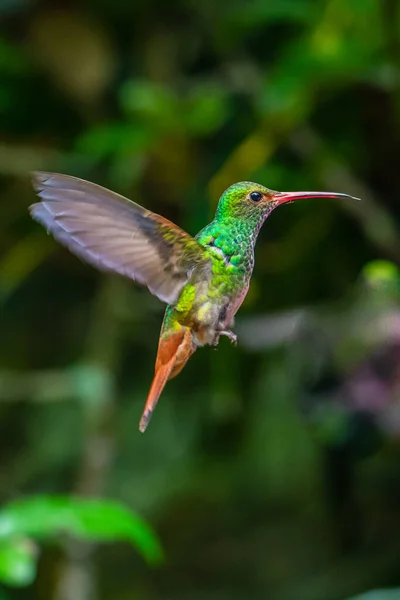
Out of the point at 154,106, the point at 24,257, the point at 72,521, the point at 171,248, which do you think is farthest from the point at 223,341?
the point at 24,257

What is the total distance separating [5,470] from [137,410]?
368mm

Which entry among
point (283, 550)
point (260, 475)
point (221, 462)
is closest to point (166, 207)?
point (221, 462)

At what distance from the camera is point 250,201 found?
10.8 inches

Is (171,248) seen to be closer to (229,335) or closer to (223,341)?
(229,335)

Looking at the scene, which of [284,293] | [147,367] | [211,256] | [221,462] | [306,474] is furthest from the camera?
[306,474]

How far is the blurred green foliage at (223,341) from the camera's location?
3.39ft

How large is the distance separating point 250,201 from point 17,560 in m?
0.68

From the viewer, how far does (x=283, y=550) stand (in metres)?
2.24

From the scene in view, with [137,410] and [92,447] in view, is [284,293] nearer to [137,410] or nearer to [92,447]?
[92,447]

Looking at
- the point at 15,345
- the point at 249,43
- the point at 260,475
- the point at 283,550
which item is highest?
the point at 249,43

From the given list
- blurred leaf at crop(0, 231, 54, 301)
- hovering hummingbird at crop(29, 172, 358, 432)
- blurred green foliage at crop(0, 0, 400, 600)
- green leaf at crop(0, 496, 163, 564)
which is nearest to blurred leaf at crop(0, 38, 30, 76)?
blurred green foliage at crop(0, 0, 400, 600)

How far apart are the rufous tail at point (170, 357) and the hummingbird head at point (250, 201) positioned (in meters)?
0.05

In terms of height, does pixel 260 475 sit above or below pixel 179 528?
above

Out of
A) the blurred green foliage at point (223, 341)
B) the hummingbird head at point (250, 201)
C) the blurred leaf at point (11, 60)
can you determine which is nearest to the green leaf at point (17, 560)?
the blurred green foliage at point (223, 341)
